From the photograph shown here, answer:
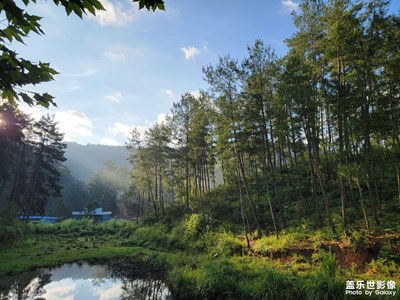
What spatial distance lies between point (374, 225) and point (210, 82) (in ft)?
38.7

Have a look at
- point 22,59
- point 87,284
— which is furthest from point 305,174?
point 22,59

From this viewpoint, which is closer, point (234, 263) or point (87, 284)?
point (234, 263)

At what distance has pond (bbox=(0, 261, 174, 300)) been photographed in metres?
12.0

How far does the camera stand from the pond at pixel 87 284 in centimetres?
1199

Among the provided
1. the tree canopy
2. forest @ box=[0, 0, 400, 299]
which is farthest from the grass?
the tree canopy

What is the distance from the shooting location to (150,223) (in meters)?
33.4

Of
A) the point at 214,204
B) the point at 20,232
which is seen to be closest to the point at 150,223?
Answer: the point at 214,204

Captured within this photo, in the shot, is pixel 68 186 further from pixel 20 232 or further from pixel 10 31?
pixel 10 31

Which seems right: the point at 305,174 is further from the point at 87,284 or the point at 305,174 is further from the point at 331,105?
the point at 87,284

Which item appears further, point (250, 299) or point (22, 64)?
point (250, 299)

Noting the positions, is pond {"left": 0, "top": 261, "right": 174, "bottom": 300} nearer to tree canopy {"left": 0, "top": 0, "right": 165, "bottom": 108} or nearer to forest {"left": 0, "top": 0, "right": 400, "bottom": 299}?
forest {"left": 0, "top": 0, "right": 400, "bottom": 299}

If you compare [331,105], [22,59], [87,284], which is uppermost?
[331,105]

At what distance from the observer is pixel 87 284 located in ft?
46.4

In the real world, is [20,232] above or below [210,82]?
below
